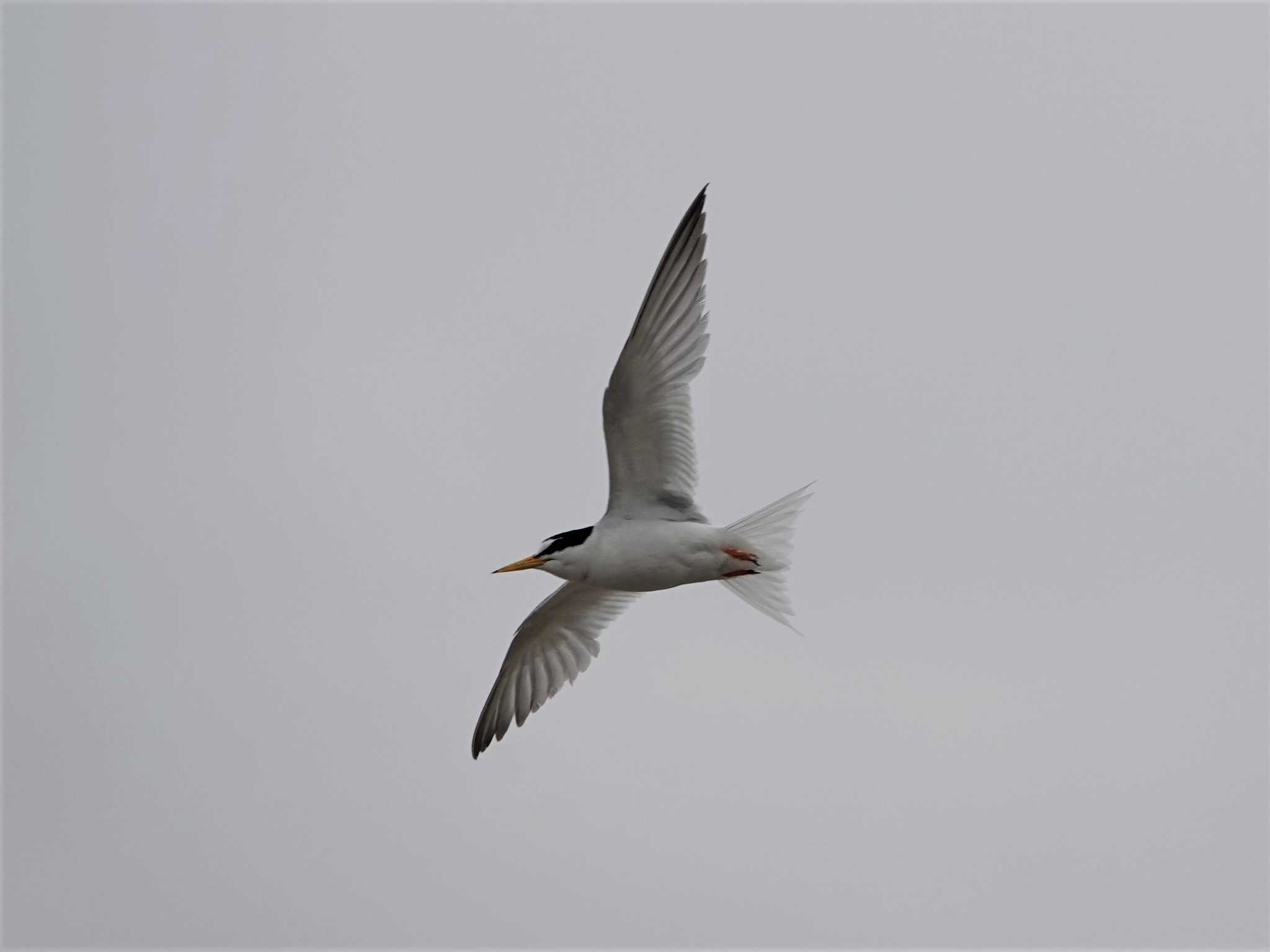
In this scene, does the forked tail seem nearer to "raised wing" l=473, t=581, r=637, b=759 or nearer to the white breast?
the white breast

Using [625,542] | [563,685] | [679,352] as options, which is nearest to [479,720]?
[563,685]

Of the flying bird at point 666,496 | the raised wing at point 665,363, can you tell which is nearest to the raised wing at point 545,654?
the flying bird at point 666,496

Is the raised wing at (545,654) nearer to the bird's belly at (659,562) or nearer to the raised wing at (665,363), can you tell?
the bird's belly at (659,562)

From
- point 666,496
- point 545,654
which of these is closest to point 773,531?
point 666,496

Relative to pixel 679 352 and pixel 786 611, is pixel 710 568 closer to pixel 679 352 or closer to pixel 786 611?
pixel 786 611

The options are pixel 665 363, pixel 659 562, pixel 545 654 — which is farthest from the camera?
pixel 545 654

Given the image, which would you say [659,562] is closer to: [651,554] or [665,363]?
[651,554]

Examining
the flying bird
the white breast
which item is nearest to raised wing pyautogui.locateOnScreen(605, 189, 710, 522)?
the flying bird
